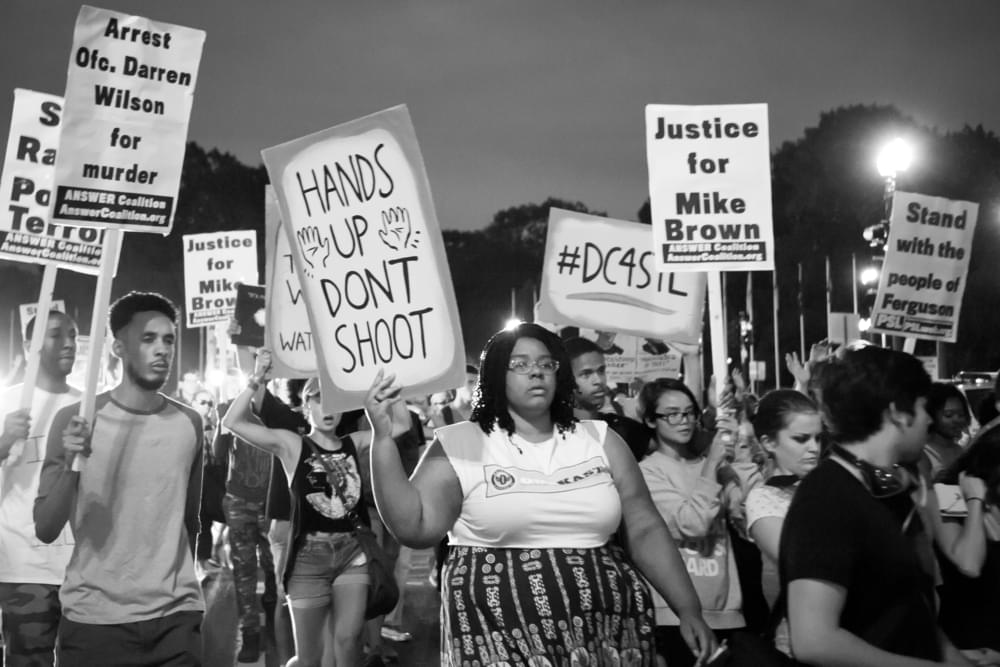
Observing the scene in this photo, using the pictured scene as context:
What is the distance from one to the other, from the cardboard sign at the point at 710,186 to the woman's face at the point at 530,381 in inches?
152

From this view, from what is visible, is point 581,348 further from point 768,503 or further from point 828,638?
point 828,638

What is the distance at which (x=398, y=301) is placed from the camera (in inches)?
182

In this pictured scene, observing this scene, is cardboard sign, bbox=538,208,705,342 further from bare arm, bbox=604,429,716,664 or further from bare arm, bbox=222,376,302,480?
bare arm, bbox=604,429,716,664

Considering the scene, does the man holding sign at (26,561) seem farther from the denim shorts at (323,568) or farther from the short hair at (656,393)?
the short hair at (656,393)

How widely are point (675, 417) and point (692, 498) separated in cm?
49

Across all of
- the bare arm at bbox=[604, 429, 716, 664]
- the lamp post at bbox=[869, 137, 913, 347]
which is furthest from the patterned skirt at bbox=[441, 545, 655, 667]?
the lamp post at bbox=[869, 137, 913, 347]

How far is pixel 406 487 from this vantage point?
391 cm

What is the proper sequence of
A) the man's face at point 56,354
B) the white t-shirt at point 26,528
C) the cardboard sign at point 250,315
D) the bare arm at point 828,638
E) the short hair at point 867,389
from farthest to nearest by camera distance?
the cardboard sign at point 250,315, the man's face at point 56,354, the white t-shirt at point 26,528, the short hair at point 867,389, the bare arm at point 828,638

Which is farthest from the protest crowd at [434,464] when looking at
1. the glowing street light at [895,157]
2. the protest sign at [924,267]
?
the glowing street light at [895,157]

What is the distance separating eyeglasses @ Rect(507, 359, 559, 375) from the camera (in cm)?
429

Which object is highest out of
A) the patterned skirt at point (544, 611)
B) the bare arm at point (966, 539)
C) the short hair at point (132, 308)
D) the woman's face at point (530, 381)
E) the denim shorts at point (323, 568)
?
the short hair at point (132, 308)

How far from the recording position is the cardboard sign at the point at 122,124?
5.54 m

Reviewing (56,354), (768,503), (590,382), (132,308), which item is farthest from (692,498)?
(56,354)

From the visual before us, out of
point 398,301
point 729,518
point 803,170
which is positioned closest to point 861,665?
point 398,301
